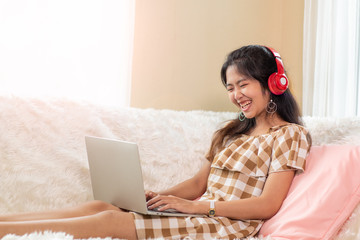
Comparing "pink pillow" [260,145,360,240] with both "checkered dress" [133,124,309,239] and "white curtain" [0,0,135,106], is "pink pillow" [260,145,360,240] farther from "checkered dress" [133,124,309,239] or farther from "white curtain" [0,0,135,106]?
"white curtain" [0,0,135,106]

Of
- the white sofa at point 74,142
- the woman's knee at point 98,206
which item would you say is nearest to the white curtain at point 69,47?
the white sofa at point 74,142

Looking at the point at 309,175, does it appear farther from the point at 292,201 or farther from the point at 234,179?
the point at 234,179

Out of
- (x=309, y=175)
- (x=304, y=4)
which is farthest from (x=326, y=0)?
(x=309, y=175)

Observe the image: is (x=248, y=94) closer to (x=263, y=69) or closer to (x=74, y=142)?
(x=263, y=69)

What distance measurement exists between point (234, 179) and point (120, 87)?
0.95 m

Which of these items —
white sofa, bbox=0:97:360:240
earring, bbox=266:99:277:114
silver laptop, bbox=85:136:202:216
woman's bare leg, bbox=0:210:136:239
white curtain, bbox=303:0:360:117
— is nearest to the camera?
woman's bare leg, bbox=0:210:136:239

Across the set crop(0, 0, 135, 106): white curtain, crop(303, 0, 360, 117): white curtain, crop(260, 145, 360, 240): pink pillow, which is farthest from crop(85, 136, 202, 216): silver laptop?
crop(303, 0, 360, 117): white curtain

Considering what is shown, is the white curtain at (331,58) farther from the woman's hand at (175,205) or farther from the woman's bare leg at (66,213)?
the woman's bare leg at (66,213)

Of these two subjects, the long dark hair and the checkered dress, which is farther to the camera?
the long dark hair

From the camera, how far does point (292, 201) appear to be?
3.99 feet

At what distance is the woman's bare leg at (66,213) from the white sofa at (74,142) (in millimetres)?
193

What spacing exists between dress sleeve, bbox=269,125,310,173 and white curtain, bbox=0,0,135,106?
100cm

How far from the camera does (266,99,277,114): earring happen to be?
147 centimetres

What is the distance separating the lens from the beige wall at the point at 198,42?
224 centimetres
